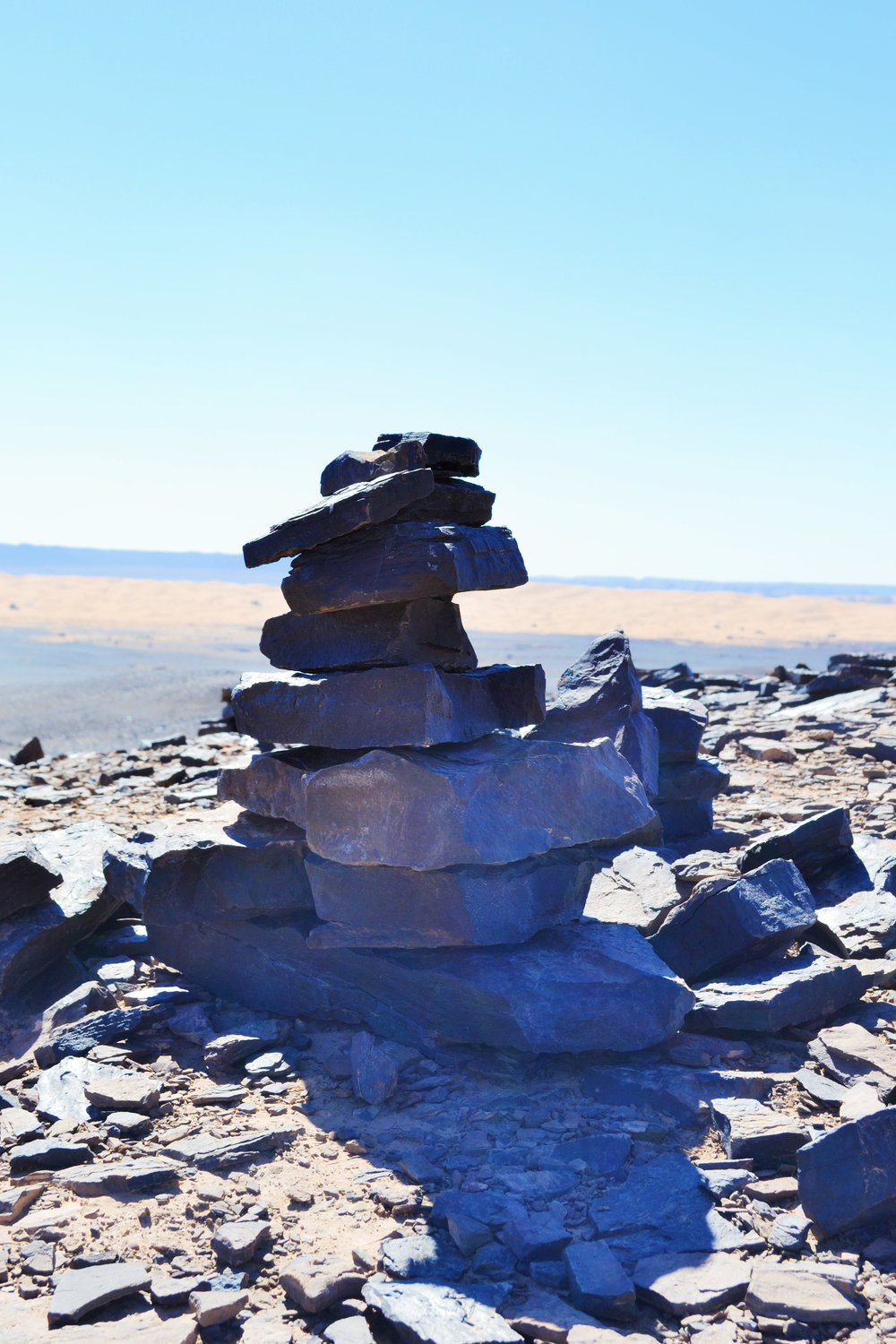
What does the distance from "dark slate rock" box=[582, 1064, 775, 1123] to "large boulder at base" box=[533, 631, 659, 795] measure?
2156 millimetres

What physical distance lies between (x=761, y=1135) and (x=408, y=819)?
192 centimetres

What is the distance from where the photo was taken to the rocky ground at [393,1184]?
119 inches

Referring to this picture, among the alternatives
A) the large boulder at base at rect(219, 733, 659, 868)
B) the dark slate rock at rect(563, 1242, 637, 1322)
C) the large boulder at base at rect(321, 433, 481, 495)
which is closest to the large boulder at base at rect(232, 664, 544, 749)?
the large boulder at base at rect(219, 733, 659, 868)

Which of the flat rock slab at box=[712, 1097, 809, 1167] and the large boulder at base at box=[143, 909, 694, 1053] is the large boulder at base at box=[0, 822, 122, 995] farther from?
the flat rock slab at box=[712, 1097, 809, 1167]

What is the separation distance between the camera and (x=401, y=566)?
4777 millimetres

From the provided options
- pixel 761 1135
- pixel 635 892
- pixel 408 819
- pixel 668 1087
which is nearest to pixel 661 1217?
→ pixel 761 1135

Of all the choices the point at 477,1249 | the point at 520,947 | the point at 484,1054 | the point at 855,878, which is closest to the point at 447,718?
the point at 520,947

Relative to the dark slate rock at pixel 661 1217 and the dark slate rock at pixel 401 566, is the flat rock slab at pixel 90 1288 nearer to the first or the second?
the dark slate rock at pixel 661 1217

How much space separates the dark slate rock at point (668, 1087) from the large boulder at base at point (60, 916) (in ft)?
10.2

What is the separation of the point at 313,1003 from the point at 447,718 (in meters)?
1.61

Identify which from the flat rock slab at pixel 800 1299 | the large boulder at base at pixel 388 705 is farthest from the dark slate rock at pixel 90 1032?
the flat rock slab at pixel 800 1299

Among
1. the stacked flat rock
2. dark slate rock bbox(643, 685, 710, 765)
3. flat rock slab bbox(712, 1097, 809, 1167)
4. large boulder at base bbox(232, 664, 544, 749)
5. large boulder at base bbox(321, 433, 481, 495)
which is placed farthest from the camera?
dark slate rock bbox(643, 685, 710, 765)

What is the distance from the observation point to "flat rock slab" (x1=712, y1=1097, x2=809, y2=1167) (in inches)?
148

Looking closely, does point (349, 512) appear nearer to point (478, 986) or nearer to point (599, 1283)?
point (478, 986)
